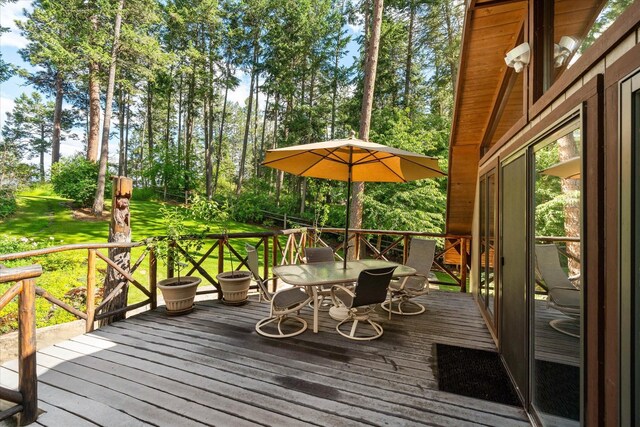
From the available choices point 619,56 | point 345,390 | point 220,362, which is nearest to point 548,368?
point 345,390

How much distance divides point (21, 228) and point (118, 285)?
933 cm

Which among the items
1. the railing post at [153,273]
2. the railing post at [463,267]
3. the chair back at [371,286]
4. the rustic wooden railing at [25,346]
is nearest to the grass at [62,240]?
the railing post at [153,273]

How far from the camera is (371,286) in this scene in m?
3.16

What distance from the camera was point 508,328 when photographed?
2.72 metres

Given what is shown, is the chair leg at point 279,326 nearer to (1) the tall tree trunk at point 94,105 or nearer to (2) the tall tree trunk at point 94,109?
(1) the tall tree trunk at point 94,105

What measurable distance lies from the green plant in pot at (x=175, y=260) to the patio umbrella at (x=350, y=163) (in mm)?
1492

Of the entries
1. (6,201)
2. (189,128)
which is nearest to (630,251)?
(6,201)

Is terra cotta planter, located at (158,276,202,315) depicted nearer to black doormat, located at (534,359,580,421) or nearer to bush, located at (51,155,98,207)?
black doormat, located at (534,359,580,421)

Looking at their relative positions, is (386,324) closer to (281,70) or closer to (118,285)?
(118,285)

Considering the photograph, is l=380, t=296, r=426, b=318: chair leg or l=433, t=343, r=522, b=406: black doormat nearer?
l=433, t=343, r=522, b=406: black doormat

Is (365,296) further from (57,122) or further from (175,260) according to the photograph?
(57,122)

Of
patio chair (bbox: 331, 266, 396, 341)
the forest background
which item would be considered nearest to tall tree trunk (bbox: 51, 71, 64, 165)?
the forest background

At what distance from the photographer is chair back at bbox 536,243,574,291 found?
1754mm

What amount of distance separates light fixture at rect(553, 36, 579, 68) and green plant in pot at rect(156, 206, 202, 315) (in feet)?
14.2
